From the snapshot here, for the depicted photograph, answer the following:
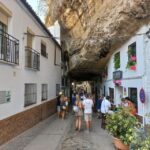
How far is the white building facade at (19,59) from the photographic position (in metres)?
10.1

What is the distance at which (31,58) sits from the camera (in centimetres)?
1406

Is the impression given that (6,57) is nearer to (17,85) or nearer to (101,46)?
(17,85)

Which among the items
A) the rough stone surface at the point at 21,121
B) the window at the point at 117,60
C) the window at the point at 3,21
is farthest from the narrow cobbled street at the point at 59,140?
the window at the point at 117,60

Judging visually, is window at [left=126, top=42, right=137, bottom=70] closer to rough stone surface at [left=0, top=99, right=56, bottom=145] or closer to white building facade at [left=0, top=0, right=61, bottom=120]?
white building facade at [left=0, top=0, right=61, bottom=120]

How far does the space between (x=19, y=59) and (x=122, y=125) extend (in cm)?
525

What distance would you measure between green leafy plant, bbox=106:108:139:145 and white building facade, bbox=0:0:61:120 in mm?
3702

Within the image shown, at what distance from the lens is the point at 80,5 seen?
19078 mm

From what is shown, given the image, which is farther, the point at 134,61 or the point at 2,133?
the point at 134,61

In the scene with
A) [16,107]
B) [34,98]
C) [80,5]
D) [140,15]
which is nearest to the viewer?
[16,107]

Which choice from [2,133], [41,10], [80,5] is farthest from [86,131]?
[41,10]

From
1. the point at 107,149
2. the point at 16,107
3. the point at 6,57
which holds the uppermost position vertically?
the point at 6,57

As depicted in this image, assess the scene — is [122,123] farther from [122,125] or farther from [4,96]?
[4,96]

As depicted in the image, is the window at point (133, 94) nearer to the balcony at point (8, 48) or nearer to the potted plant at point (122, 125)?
the potted plant at point (122, 125)

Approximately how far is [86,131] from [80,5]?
883 centimetres
